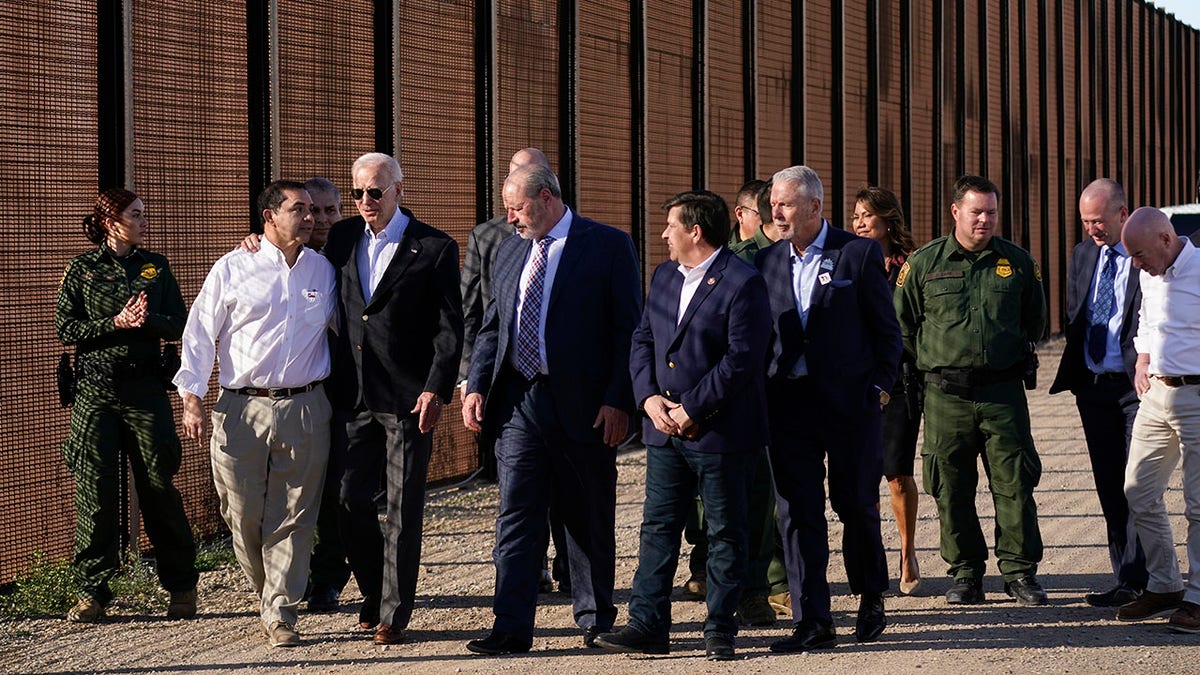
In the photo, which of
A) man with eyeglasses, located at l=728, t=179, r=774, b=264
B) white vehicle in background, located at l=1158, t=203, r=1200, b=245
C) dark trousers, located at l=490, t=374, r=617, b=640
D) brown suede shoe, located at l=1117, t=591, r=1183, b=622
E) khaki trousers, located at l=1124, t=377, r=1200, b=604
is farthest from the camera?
white vehicle in background, located at l=1158, t=203, r=1200, b=245

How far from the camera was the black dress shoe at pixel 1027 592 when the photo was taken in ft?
25.8

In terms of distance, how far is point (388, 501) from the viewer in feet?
23.0

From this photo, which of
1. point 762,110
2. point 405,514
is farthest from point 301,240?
point 762,110

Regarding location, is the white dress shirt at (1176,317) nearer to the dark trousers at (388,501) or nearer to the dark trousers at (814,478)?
the dark trousers at (814,478)

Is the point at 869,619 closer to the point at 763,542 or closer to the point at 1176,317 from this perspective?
the point at 763,542

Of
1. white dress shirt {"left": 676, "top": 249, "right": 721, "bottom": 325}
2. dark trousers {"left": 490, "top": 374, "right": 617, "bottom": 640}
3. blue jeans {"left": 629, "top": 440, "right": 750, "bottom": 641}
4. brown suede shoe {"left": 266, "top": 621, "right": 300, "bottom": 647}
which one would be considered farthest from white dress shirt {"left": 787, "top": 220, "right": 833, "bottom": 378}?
brown suede shoe {"left": 266, "top": 621, "right": 300, "bottom": 647}

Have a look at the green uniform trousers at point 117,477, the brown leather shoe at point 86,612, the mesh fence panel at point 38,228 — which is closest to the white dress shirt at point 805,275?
the green uniform trousers at point 117,477

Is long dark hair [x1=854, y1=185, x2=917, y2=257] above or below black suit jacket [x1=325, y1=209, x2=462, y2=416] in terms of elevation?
above

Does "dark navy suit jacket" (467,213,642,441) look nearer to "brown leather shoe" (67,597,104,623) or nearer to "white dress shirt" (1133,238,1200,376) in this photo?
"brown leather shoe" (67,597,104,623)

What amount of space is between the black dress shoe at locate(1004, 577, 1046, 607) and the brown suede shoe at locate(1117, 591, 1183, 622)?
392 mm

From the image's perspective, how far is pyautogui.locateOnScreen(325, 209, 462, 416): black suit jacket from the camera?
7.09m

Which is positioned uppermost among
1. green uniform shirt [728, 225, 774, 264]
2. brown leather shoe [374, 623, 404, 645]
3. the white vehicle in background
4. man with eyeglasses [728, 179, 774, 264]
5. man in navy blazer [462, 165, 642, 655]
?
the white vehicle in background

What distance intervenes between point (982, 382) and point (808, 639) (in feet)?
5.72

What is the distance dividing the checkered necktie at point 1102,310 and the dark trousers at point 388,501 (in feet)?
10.6
